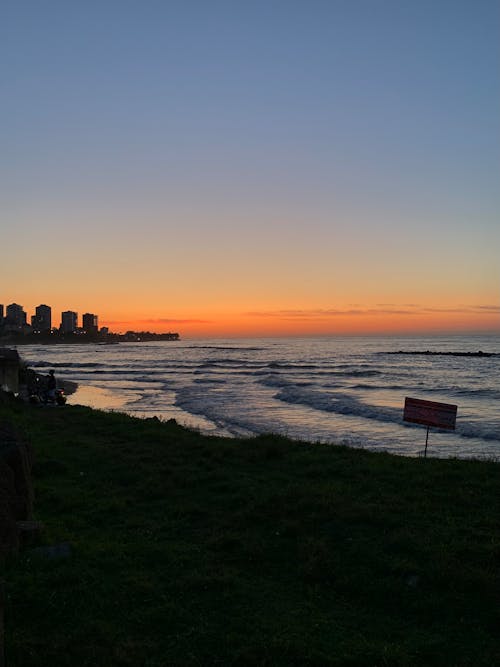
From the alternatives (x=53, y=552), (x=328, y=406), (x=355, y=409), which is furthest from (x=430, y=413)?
(x=328, y=406)

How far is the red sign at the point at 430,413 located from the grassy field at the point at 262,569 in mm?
1631

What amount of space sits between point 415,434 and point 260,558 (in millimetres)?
17574

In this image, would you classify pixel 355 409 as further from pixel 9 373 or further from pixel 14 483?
pixel 14 483

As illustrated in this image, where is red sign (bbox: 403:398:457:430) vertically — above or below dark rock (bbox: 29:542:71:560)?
above

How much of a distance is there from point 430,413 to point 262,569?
9.01m

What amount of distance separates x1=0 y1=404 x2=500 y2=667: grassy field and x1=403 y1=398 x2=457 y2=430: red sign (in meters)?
1.63

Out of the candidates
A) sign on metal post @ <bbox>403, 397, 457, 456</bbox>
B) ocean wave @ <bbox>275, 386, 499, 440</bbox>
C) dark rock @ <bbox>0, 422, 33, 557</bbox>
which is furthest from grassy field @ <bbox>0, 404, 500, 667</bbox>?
ocean wave @ <bbox>275, 386, 499, 440</bbox>

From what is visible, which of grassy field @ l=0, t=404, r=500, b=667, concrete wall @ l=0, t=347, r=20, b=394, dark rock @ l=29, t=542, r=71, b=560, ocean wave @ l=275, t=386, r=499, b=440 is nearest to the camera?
grassy field @ l=0, t=404, r=500, b=667

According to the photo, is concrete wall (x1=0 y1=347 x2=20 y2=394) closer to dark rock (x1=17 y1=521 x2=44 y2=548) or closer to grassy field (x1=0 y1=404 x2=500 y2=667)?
grassy field (x1=0 y1=404 x2=500 y2=667)

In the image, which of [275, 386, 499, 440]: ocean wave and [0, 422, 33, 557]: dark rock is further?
[275, 386, 499, 440]: ocean wave

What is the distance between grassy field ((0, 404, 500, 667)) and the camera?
586 centimetres

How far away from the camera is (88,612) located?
652 cm

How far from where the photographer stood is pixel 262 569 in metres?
8.01

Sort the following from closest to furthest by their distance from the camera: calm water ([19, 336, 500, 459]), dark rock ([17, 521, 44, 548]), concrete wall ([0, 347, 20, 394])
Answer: dark rock ([17, 521, 44, 548]) → calm water ([19, 336, 500, 459]) → concrete wall ([0, 347, 20, 394])
